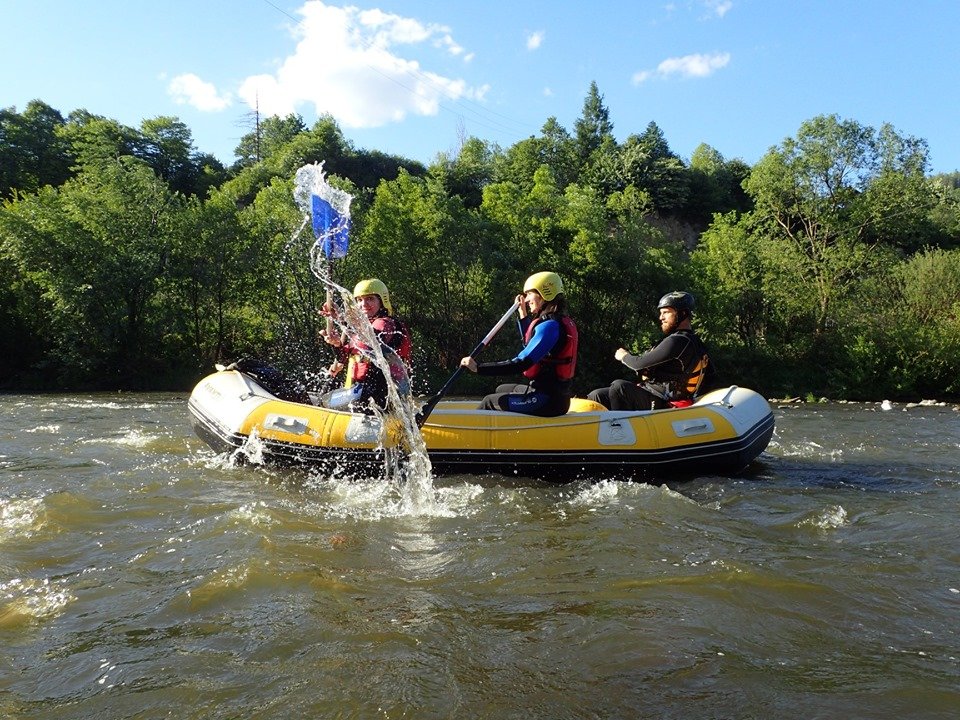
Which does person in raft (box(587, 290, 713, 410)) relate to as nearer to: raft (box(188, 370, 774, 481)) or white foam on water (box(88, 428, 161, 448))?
raft (box(188, 370, 774, 481))

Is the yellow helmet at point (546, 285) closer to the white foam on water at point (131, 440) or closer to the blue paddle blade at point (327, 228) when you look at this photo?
the blue paddle blade at point (327, 228)

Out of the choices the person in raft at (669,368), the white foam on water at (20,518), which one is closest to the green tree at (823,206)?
the person in raft at (669,368)

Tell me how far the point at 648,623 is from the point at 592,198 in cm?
1793

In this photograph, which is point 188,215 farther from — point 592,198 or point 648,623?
point 648,623

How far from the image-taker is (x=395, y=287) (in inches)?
725

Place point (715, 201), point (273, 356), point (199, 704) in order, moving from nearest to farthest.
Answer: point (199, 704) → point (273, 356) → point (715, 201)

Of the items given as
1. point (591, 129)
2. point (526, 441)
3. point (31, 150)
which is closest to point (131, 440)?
point (526, 441)

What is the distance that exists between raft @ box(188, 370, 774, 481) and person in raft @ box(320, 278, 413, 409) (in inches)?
9.8

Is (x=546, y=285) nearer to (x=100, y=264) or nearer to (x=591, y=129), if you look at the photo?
(x=100, y=264)

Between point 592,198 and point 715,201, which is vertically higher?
point 715,201

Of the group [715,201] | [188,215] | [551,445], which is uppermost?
[715,201]

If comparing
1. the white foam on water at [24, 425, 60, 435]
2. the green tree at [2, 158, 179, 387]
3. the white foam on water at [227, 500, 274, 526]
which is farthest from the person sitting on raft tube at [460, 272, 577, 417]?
the green tree at [2, 158, 179, 387]

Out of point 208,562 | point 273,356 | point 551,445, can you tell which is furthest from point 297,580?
point 273,356

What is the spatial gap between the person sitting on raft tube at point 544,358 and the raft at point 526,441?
14cm
